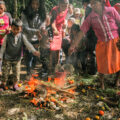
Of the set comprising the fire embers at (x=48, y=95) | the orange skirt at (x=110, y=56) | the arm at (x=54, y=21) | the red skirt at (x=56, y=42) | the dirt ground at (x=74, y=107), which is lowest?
the dirt ground at (x=74, y=107)

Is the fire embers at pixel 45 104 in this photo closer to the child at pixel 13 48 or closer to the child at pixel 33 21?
the child at pixel 13 48

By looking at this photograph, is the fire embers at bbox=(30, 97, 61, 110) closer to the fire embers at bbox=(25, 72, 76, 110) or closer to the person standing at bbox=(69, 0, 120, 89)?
the fire embers at bbox=(25, 72, 76, 110)

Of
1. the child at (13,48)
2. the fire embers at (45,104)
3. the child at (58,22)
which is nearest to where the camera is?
the fire embers at (45,104)

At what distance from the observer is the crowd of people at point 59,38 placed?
4.07 metres

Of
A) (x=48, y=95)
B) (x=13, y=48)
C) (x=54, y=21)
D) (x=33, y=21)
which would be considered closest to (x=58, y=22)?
(x=54, y=21)

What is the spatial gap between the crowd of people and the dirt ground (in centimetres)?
44

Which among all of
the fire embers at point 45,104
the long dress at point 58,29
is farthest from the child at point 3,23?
the fire embers at point 45,104

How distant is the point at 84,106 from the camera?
3625 millimetres

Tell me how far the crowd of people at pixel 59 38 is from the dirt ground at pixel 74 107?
44 cm

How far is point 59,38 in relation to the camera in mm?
5418

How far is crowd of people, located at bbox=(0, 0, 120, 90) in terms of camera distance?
13.4 ft

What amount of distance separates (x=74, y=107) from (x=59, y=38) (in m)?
2.59

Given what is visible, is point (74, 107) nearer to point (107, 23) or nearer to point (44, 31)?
point (107, 23)

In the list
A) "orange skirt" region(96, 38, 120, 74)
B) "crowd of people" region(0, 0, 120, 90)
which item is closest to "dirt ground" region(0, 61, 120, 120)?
"crowd of people" region(0, 0, 120, 90)
